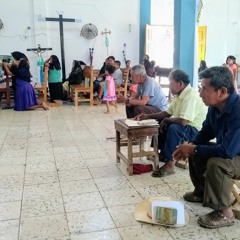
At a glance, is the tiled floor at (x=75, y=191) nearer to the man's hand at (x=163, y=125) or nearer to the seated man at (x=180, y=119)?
the seated man at (x=180, y=119)

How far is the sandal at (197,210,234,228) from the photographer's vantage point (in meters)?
2.02

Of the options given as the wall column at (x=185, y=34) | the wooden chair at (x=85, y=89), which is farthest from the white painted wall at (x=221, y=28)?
the wall column at (x=185, y=34)

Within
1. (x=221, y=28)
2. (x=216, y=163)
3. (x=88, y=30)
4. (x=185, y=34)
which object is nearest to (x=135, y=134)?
(x=216, y=163)

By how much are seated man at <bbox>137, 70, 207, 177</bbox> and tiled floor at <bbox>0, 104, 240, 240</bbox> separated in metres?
0.24

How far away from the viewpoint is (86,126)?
5.05 m

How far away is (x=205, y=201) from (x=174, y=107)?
126 cm

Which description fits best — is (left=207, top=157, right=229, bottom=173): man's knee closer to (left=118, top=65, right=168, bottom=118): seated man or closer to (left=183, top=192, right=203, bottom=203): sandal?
(left=183, top=192, right=203, bottom=203): sandal

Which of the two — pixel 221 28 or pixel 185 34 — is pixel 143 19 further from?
pixel 185 34

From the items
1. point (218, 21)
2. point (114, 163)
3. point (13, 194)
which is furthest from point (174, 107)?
point (218, 21)

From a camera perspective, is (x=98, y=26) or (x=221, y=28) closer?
(x=98, y=26)

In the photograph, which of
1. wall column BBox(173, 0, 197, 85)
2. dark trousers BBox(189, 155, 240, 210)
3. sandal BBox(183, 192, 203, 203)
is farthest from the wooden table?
wall column BBox(173, 0, 197, 85)

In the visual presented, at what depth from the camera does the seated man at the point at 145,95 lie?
3518 mm

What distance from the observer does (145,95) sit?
3.59 metres

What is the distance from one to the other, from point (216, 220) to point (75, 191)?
3.82 feet
